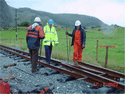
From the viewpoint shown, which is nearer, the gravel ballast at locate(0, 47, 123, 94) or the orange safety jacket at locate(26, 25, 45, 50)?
the gravel ballast at locate(0, 47, 123, 94)

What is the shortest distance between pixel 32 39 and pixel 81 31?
2.26 m

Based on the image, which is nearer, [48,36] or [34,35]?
[34,35]

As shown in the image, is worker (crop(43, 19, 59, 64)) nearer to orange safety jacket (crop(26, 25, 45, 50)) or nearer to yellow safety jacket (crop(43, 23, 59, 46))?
yellow safety jacket (crop(43, 23, 59, 46))

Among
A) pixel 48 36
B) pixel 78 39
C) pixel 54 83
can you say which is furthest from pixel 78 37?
pixel 54 83

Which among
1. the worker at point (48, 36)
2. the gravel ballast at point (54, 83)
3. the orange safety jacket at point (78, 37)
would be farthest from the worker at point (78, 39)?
the gravel ballast at point (54, 83)

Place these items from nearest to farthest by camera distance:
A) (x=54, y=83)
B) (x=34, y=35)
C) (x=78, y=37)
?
(x=54, y=83) < (x=34, y=35) < (x=78, y=37)

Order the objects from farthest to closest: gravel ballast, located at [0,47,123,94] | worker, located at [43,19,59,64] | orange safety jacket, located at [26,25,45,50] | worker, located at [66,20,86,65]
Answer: worker, located at [43,19,59,64]
worker, located at [66,20,86,65]
orange safety jacket, located at [26,25,45,50]
gravel ballast, located at [0,47,123,94]

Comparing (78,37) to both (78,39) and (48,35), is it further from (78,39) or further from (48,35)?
(48,35)

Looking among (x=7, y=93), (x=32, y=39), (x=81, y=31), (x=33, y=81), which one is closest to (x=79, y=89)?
(x=33, y=81)

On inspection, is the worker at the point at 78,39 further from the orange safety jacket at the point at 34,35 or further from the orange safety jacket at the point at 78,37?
the orange safety jacket at the point at 34,35

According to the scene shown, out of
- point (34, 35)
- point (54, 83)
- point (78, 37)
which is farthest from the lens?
point (78, 37)

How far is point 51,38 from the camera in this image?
6.72 metres

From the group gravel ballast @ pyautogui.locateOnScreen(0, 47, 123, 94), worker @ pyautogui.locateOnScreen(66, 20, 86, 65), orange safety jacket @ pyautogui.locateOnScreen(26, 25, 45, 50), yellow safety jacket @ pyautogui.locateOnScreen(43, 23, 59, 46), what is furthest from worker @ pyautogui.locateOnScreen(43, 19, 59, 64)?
gravel ballast @ pyautogui.locateOnScreen(0, 47, 123, 94)

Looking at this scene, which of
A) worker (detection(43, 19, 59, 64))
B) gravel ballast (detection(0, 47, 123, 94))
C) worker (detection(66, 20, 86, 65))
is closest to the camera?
gravel ballast (detection(0, 47, 123, 94))
